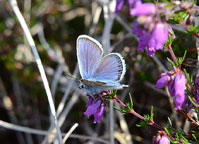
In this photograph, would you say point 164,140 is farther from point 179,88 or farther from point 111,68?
point 111,68

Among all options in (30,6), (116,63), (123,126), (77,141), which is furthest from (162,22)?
(30,6)

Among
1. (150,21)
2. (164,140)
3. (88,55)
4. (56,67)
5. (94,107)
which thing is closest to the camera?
(150,21)

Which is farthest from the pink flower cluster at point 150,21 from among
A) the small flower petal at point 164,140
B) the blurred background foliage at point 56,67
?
the blurred background foliage at point 56,67

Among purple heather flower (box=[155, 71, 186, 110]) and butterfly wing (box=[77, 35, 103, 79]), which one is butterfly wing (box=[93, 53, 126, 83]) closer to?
butterfly wing (box=[77, 35, 103, 79])

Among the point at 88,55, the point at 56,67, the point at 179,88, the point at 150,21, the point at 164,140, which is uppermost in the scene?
the point at 150,21

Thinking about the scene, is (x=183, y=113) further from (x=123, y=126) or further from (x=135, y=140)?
(x=135, y=140)

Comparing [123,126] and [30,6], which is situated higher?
[30,6]

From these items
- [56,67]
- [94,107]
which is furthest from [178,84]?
[56,67]
